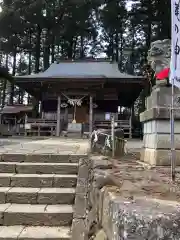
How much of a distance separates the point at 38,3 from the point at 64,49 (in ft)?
25.2

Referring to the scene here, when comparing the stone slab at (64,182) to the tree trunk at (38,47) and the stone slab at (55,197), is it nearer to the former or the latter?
the stone slab at (55,197)

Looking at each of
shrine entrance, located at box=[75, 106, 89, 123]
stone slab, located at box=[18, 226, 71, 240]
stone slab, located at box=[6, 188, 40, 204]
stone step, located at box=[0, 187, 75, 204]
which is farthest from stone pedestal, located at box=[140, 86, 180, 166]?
shrine entrance, located at box=[75, 106, 89, 123]

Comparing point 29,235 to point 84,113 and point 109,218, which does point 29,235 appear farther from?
point 84,113

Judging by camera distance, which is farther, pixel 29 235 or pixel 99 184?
pixel 29 235

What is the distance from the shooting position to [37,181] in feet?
14.3

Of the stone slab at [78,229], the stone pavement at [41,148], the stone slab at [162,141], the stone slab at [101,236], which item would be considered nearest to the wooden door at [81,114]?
the stone pavement at [41,148]

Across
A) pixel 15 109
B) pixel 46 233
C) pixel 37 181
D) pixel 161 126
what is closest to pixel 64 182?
pixel 37 181

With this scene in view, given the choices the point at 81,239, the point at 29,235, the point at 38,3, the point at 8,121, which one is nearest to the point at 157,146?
the point at 81,239

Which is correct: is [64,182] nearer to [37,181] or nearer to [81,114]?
[37,181]

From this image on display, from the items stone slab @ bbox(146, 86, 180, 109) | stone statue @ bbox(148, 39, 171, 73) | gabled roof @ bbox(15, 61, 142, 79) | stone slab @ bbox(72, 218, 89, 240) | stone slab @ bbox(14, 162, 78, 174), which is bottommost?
stone slab @ bbox(72, 218, 89, 240)

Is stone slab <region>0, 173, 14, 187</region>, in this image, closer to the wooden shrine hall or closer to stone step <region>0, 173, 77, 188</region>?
stone step <region>0, 173, 77, 188</region>

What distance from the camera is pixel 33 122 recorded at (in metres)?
18.2

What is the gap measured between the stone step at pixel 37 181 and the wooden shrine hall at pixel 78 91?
12.6 metres

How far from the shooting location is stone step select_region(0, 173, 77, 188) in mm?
4363
